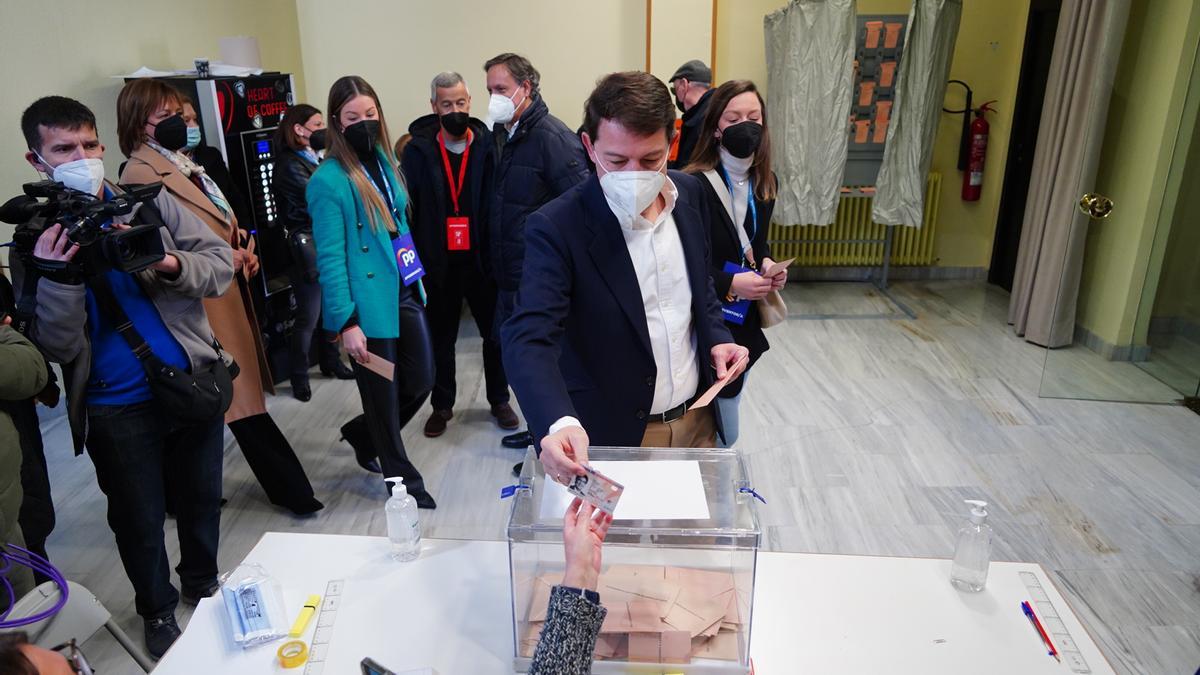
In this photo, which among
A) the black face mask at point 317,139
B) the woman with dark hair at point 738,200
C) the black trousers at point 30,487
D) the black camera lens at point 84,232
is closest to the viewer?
the black camera lens at point 84,232

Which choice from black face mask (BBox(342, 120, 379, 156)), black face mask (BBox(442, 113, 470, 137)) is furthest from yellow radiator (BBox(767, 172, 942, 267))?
black face mask (BBox(342, 120, 379, 156))

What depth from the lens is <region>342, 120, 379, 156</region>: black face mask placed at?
2.68 m

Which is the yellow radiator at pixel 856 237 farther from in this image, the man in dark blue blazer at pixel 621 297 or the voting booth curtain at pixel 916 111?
the man in dark blue blazer at pixel 621 297

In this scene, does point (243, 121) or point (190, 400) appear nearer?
point (190, 400)

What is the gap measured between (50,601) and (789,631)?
1346 millimetres

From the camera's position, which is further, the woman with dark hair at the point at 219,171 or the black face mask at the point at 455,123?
the woman with dark hair at the point at 219,171

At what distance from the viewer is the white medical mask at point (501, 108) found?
10.4 ft

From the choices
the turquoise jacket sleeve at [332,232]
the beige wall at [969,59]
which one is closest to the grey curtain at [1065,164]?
the beige wall at [969,59]

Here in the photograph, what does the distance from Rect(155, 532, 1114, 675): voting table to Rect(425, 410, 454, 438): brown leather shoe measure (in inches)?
85.1

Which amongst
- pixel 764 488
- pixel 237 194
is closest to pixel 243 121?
pixel 237 194

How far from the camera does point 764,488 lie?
334 centimetres

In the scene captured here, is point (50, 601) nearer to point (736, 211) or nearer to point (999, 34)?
point (736, 211)

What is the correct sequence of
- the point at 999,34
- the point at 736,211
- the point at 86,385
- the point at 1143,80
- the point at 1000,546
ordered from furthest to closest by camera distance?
the point at 999,34
the point at 1143,80
the point at 1000,546
the point at 736,211
the point at 86,385

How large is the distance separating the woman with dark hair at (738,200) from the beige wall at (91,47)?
293 centimetres
